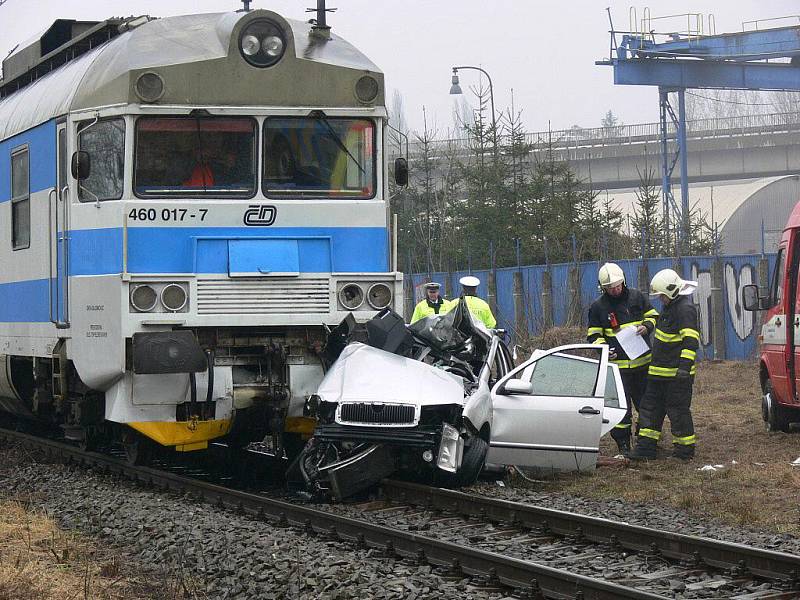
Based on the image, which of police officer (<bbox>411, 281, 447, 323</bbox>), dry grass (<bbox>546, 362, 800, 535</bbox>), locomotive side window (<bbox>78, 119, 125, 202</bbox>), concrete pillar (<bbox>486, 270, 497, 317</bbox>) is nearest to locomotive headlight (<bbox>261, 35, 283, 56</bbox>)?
locomotive side window (<bbox>78, 119, 125, 202</bbox>)

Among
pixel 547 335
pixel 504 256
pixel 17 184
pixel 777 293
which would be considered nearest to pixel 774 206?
pixel 504 256

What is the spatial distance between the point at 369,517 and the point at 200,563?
6.28ft

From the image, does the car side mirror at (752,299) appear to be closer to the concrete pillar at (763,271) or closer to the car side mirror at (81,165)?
the car side mirror at (81,165)

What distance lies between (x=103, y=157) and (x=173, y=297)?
1395 mm

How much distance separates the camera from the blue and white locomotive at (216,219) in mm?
10719

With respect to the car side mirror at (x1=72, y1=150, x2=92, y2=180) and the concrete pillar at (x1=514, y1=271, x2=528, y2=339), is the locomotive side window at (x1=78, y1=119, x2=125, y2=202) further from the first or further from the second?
the concrete pillar at (x1=514, y1=271, x2=528, y2=339)

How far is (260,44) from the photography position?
11000 millimetres

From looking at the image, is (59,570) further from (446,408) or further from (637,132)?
(637,132)

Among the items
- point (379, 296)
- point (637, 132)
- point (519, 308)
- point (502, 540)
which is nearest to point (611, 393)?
point (379, 296)

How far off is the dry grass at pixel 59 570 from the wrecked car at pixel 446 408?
6.94ft

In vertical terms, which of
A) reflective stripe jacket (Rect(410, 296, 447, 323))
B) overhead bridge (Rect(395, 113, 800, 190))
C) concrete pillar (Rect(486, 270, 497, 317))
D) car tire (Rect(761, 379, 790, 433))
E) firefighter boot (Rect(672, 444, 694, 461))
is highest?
overhead bridge (Rect(395, 113, 800, 190))

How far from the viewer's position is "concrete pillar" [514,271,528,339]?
28359 mm

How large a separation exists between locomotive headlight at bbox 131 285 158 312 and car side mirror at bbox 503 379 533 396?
3087 millimetres

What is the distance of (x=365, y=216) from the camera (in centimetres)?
1122
